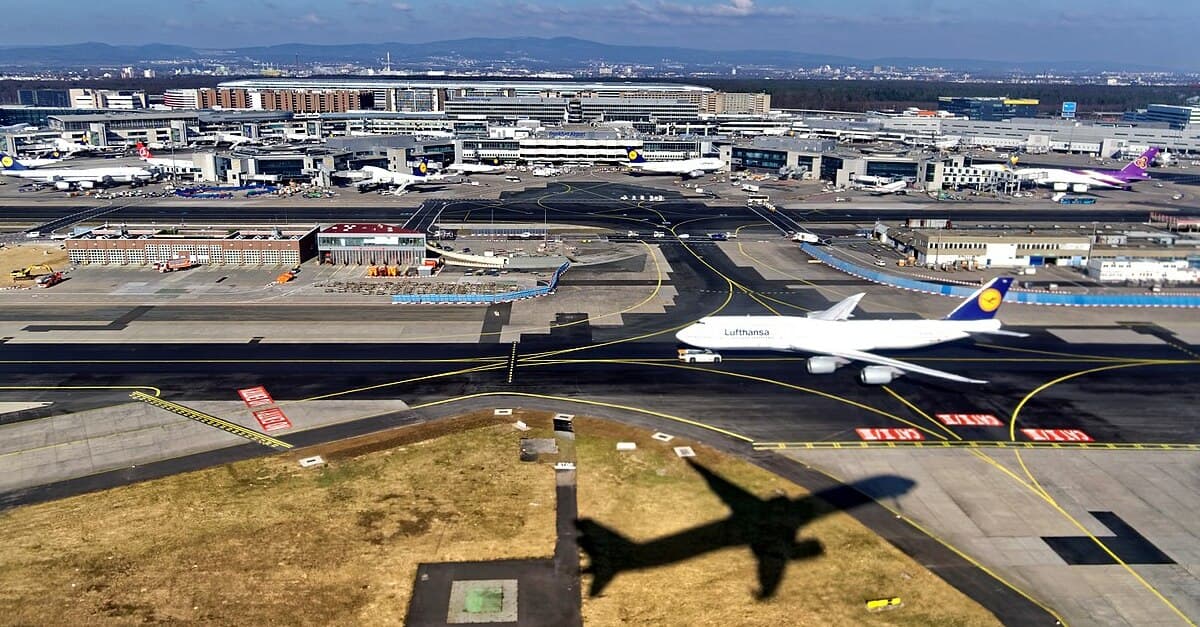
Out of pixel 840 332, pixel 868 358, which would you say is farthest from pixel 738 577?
pixel 840 332

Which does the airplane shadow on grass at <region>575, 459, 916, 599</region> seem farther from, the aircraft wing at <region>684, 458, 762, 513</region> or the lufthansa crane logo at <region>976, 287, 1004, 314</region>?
the lufthansa crane logo at <region>976, 287, 1004, 314</region>

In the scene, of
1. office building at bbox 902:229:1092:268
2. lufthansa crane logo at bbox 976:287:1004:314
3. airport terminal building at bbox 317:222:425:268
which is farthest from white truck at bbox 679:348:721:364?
office building at bbox 902:229:1092:268

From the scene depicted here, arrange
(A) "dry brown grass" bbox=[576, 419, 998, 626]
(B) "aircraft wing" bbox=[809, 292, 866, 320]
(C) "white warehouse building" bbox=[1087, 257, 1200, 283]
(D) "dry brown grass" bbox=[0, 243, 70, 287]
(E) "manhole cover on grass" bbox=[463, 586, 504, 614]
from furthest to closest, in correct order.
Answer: (D) "dry brown grass" bbox=[0, 243, 70, 287], (C) "white warehouse building" bbox=[1087, 257, 1200, 283], (B) "aircraft wing" bbox=[809, 292, 866, 320], (E) "manhole cover on grass" bbox=[463, 586, 504, 614], (A) "dry brown grass" bbox=[576, 419, 998, 626]

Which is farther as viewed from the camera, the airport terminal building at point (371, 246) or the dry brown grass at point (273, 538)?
the airport terminal building at point (371, 246)

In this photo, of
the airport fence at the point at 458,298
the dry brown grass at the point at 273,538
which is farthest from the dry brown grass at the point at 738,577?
the airport fence at the point at 458,298

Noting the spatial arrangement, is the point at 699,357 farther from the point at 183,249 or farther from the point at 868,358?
the point at 183,249

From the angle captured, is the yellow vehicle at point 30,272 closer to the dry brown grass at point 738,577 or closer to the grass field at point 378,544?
the grass field at point 378,544

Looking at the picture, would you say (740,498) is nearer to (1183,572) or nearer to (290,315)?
(1183,572)
